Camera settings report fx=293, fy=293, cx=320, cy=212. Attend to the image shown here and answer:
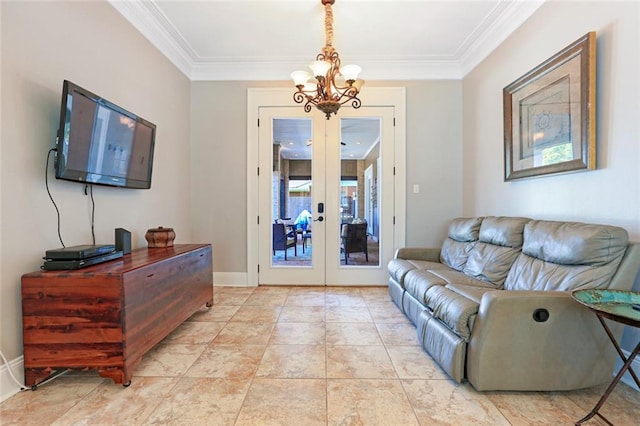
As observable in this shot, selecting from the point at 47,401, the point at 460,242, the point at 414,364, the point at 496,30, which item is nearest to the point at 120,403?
the point at 47,401

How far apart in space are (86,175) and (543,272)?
3.10 metres

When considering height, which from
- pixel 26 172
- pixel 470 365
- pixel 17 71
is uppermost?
pixel 17 71

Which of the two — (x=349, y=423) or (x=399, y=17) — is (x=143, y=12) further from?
(x=349, y=423)

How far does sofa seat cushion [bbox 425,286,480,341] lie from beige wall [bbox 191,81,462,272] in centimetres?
181

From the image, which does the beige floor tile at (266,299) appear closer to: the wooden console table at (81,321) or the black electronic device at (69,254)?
the wooden console table at (81,321)

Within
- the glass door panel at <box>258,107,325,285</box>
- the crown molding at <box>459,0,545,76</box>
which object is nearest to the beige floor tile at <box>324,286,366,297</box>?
the glass door panel at <box>258,107,325,285</box>

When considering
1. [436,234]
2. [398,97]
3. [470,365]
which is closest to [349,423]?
[470,365]

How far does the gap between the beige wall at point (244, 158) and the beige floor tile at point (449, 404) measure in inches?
88.3

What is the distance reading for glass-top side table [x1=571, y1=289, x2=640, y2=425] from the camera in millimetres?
1288

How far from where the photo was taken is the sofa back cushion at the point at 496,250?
7.68 ft

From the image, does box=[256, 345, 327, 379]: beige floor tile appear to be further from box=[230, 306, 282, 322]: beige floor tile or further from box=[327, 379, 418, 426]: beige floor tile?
box=[230, 306, 282, 322]: beige floor tile

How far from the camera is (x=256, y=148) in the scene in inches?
150

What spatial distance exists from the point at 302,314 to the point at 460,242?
1.77 m

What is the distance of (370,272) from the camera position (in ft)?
12.7
